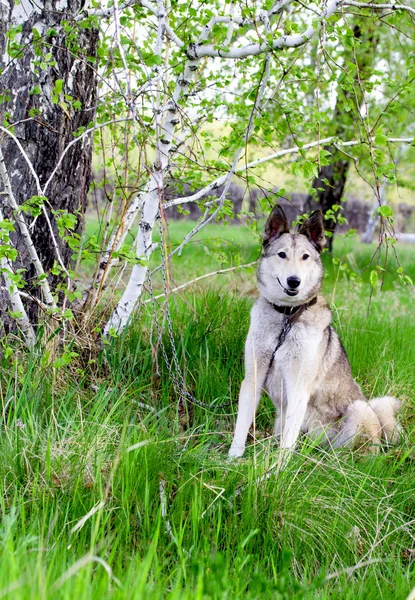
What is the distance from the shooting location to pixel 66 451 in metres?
2.86

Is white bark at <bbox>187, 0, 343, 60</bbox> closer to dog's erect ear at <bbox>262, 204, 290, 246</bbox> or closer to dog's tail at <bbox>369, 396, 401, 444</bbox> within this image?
dog's erect ear at <bbox>262, 204, 290, 246</bbox>

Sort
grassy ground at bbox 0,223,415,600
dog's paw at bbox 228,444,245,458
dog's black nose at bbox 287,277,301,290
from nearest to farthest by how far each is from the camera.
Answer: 1. grassy ground at bbox 0,223,415,600
2. dog's paw at bbox 228,444,245,458
3. dog's black nose at bbox 287,277,301,290

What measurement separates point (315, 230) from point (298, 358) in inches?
33.7

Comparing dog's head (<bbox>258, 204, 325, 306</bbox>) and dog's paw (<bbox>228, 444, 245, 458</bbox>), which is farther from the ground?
dog's head (<bbox>258, 204, 325, 306</bbox>)

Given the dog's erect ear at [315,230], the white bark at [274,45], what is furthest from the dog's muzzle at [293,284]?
the white bark at [274,45]

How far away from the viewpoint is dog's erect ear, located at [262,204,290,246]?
393 centimetres

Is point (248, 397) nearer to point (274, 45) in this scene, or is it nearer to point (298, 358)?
point (298, 358)

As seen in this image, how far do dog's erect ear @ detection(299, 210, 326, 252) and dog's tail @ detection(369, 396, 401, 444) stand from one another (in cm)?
115

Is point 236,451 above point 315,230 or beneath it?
beneath

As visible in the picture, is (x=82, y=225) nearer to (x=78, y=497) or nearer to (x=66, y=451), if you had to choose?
(x=66, y=451)

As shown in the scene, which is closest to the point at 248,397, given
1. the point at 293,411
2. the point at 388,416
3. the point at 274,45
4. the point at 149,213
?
the point at 293,411

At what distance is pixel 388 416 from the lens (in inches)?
160

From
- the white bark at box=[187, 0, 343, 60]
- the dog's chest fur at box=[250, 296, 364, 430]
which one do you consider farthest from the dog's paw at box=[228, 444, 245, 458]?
the white bark at box=[187, 0, 343, 60]

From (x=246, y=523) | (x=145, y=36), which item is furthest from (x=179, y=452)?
(x=145, y=36)
